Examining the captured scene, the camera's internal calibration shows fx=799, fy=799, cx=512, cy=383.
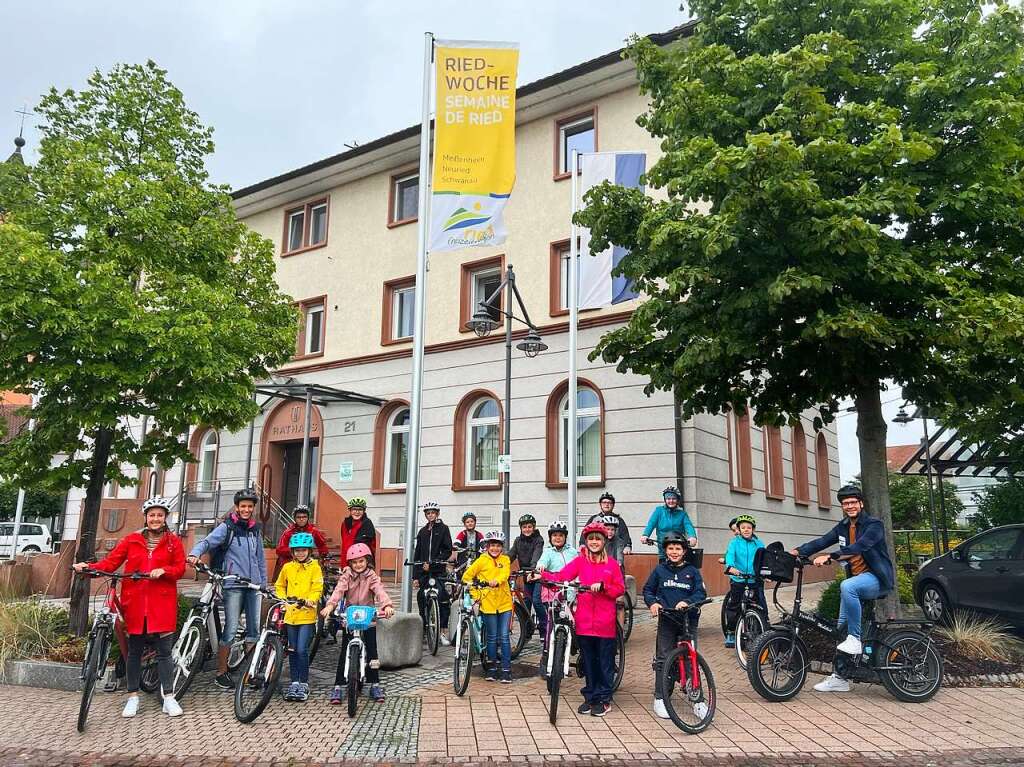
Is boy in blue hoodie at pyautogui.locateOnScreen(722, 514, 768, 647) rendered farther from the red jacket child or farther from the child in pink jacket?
the red jacket child

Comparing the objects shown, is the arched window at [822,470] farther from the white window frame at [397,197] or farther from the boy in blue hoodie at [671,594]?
the boy in blue hoodie at [671,594]

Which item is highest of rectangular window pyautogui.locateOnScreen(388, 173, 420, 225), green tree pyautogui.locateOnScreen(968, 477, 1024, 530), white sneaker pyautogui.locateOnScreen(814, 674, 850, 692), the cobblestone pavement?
rectangular window pyautogui.locateOnScreen(388, 173, 420, 225)

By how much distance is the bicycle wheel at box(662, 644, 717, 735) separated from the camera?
6.61 m

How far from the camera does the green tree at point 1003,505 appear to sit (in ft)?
70.8

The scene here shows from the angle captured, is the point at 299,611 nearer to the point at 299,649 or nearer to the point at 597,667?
the point at 299,649

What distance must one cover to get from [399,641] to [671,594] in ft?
11.1

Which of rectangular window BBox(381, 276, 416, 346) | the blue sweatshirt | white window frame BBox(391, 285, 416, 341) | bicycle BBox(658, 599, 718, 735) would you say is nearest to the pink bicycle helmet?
bicycle BBox(658, 599, 718, 735)

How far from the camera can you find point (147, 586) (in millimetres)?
7152

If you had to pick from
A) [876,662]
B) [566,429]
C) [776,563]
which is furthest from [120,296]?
[566,429]

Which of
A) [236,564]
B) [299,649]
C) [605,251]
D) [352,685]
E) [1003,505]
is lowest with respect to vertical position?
[352,685]

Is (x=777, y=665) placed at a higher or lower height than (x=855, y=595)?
lower

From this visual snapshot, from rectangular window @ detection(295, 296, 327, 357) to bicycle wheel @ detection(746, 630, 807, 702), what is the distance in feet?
56.0

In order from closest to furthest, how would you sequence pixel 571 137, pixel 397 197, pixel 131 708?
1. pixel 131 708
2. pixel 571 137
3. pixel 397 197

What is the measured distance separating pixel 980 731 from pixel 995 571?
4.54m
